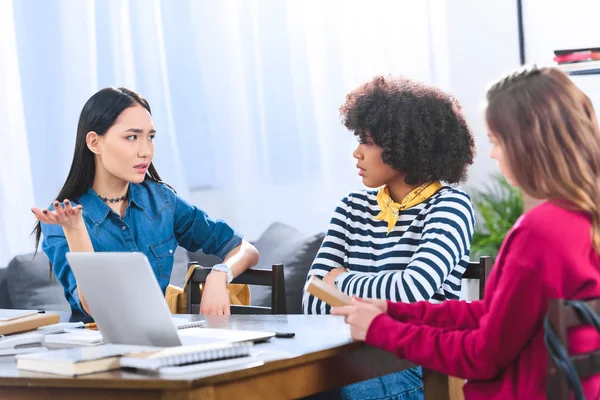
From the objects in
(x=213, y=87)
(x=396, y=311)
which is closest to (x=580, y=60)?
(x=213, y=87)

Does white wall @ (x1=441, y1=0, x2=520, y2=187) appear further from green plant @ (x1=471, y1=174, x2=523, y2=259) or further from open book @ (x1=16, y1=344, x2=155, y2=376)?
open book @ (x1=16, y1=344, x2=155, y2=376)

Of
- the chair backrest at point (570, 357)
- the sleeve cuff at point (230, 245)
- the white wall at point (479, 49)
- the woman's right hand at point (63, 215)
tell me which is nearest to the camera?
the chair backrest at point (570, 357)

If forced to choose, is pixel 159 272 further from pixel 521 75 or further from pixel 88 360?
pixel 521 75

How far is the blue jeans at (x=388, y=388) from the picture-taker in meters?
1.79

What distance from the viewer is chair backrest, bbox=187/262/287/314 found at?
7.27 feet

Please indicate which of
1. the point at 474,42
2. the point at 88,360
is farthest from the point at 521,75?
the point at 474,42

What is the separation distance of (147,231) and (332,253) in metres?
0.55

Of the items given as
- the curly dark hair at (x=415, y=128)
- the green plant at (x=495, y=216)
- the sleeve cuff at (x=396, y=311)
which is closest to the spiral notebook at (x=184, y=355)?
the sleeve cuff at (x=396, y=311)

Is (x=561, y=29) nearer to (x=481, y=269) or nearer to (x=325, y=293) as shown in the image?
(x=481, y=269)

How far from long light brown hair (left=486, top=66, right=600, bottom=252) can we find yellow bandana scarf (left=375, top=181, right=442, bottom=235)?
2.25 feet

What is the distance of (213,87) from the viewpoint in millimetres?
3760

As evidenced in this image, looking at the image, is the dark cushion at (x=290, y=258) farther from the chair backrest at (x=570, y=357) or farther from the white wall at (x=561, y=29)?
the chair backrest at (x=570, y=357)

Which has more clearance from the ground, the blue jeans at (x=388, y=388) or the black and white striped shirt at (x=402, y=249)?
the black and white striped shirt at (x=402, y=249)

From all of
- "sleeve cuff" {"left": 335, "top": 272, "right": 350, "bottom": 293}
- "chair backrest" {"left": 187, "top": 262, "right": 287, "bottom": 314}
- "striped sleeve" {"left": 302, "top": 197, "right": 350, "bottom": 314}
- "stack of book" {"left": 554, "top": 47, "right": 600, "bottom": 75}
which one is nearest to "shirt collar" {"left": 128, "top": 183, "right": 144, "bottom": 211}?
"chair backrest" {"left": 187, "top": 262, "right": 287, "bottom": 314}
